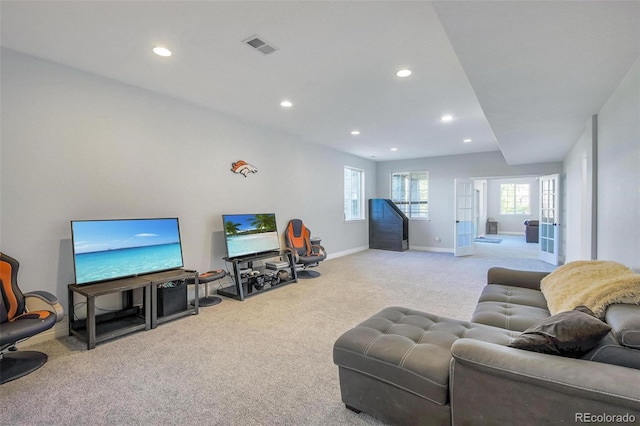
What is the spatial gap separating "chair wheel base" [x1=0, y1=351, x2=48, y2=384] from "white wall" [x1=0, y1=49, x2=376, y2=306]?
0.58m

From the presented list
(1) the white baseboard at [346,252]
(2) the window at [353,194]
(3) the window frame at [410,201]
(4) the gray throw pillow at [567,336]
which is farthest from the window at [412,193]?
(4) the gray throw pillow at [567,336]

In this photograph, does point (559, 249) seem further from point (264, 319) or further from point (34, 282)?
point (34, 282)

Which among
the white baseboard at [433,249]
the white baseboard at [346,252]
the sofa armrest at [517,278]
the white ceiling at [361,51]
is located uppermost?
the white ceiling at [361,51]

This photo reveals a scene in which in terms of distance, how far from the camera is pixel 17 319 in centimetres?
238

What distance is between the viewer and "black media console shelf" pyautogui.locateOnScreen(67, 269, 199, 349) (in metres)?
2.72

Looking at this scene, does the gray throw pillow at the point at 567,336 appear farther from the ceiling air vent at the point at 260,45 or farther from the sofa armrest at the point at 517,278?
the ceiling air vent at the point at 260,45

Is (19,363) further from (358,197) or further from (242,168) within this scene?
(358,197)

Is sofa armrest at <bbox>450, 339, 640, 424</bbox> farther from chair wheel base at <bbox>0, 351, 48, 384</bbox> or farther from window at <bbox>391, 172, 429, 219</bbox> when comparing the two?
window at <bbox>391, 172, 429, 219</bbox>

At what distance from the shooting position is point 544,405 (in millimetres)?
1156

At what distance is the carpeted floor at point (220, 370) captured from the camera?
6.05ft

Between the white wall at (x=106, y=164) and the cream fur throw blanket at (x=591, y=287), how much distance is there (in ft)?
13.0

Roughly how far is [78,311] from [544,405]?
155 inches

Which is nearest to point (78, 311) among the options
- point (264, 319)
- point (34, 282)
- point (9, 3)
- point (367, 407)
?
point (34, 282)

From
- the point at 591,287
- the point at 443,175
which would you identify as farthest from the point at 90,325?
the point at 443,175
